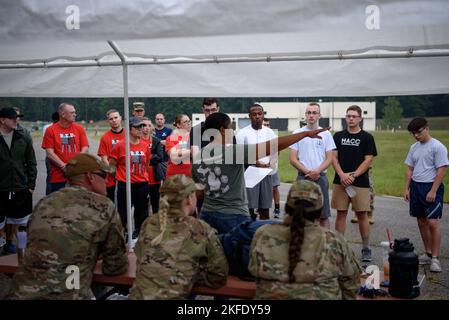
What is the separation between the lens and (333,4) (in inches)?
121

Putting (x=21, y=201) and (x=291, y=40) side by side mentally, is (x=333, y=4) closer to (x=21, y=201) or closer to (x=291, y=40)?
(x=291, y=40)

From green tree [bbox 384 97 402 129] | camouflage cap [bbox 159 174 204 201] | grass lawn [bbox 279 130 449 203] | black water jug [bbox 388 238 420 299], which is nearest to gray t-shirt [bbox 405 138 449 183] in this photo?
black water jug [bbox 388 238 420 299]

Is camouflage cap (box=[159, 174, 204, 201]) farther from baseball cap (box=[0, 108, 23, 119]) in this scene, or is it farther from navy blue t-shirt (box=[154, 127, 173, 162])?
navy blue t-shirt (box=[154, 127, 173, 162])

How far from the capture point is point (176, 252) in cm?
294

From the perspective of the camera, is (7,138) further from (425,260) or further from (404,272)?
(425,260)

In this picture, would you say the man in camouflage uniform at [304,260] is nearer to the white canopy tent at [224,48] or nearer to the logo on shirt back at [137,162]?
the white canopy tent at [224,48]

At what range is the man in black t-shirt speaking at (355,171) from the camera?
581 centimetres

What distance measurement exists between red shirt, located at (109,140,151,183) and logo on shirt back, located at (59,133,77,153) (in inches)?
21.9

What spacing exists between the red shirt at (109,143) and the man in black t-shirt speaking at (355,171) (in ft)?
10.4

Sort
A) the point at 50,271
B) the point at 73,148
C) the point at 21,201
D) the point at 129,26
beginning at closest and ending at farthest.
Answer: the point at 50,271
the point at 129,26
the point at 21,201
the point at 73,148

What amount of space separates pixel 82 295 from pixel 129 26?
1.96 meters

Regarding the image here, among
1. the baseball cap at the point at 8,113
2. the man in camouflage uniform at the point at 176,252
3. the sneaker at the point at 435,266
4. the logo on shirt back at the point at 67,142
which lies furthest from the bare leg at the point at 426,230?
the baseball cap at the point at 8,113

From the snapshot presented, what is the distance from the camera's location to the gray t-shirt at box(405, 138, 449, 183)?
218 inches
